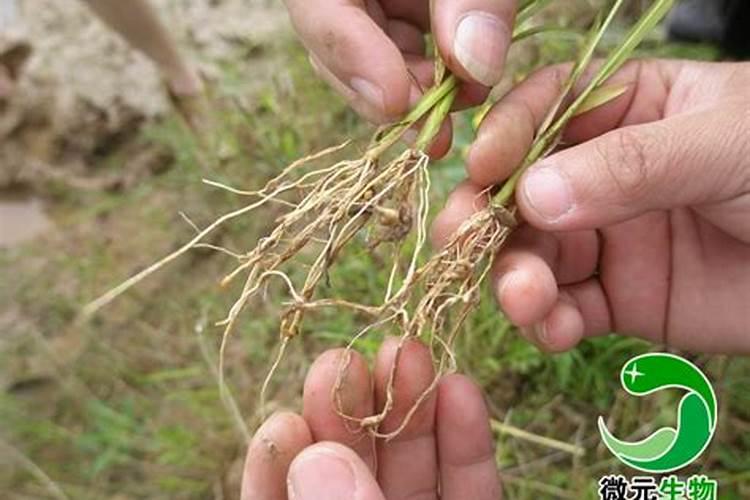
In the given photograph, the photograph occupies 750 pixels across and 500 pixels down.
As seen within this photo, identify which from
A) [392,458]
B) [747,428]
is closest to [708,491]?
[747,428]

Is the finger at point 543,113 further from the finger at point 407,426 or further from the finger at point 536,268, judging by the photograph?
the finger at point 407,426

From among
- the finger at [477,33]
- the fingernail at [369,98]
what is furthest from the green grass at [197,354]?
the finger at [477,33]

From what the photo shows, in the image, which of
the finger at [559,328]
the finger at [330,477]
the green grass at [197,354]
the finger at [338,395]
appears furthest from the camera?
the green grass at [197,354]

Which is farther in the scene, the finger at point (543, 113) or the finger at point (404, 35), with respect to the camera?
Result: the finger at point (404, 35)

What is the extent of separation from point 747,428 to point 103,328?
1176mm

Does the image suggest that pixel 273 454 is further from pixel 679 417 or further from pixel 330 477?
pixel 679 417

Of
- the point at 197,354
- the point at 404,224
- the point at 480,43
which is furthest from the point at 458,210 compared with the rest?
the point at 197,354

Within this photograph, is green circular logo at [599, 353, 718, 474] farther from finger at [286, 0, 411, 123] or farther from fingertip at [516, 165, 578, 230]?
finger at [286, 0, 411, 123]

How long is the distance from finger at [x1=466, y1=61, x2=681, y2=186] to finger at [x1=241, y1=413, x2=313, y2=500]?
33cm

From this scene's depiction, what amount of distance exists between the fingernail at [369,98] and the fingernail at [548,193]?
21cm

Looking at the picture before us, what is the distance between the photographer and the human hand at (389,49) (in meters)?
0.95

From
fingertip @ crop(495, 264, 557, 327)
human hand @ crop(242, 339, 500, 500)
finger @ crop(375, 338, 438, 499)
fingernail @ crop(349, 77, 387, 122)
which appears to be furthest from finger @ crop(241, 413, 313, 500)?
fingernail @ crop(349, 77, 387, 122)

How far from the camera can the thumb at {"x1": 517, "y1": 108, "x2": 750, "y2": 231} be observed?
863 mm

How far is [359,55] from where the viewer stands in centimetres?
102
